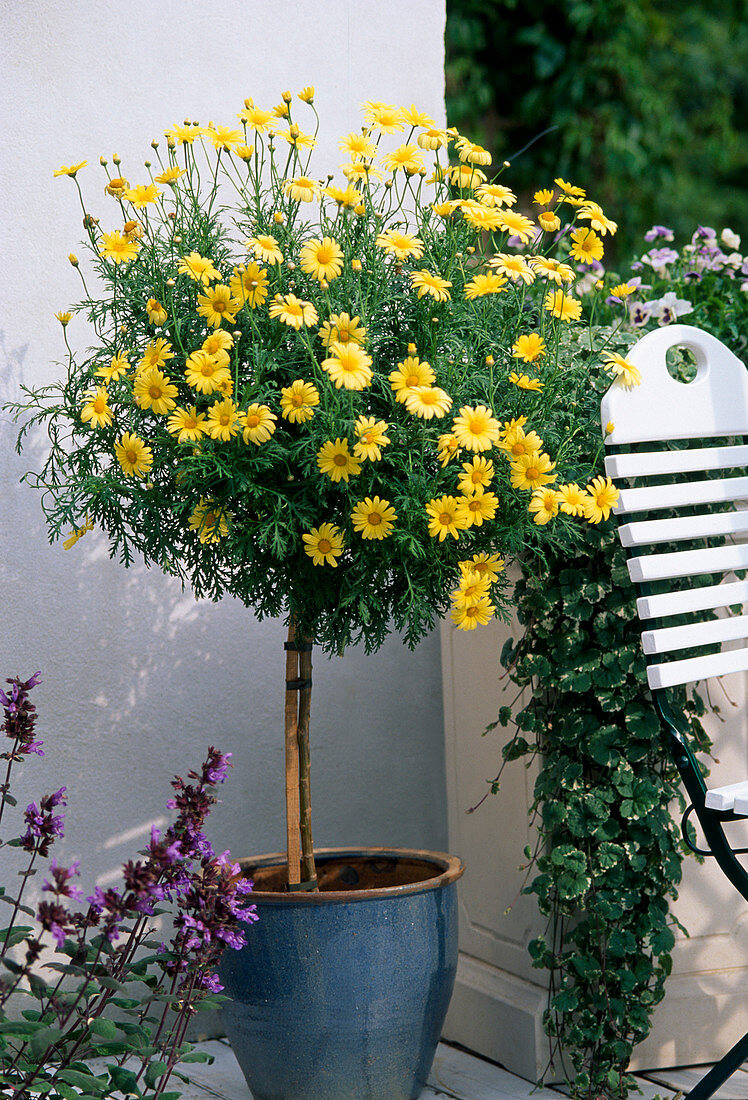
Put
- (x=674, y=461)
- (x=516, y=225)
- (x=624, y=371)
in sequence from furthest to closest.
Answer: (x=674, y=461) < (x=624, y=371) < (x=516, y=225)

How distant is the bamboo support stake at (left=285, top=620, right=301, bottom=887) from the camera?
1.92 meters

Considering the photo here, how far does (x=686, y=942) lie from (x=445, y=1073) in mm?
514

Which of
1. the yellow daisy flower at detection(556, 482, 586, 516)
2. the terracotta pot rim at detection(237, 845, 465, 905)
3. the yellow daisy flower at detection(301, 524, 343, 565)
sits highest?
the yellow daisy flower at detection(556, 482, 586, 516)

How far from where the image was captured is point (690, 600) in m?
1.86

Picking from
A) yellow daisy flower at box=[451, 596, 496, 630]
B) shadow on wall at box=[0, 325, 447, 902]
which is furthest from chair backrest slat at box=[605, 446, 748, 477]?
shadow on wall at box=[0, 325, 447, 902]

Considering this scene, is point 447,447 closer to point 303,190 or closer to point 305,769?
point 303,190

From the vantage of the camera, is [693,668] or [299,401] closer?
[299,401]

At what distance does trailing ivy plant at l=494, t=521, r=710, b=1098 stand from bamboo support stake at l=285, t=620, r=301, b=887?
1.37 ft

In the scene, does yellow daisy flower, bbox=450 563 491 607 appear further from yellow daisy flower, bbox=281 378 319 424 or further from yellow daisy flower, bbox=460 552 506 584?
yellow daisy flower, bbox=281 378 319 424

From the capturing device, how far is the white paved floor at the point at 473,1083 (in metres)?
2.09

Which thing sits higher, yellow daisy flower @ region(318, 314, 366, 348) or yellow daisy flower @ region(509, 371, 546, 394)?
yellow daisy flower @ region(318, 314, 366, 348)

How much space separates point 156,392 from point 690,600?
887mm

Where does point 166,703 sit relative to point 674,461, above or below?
below

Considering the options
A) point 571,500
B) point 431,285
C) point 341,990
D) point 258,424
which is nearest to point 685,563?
point 571,500
